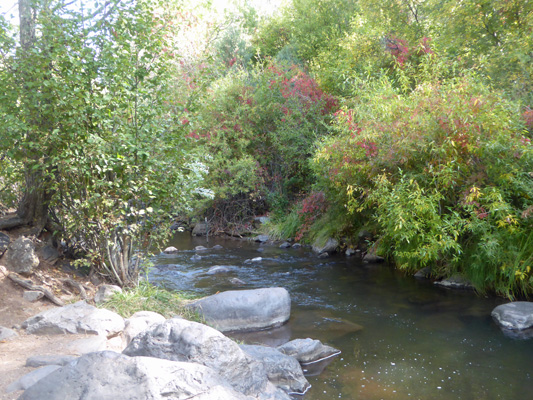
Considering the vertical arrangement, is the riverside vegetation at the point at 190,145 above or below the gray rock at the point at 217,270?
above

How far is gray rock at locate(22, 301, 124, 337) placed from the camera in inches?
203

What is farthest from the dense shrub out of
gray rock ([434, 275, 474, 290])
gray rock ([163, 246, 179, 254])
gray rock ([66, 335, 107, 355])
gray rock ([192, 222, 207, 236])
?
gray rock ([192, 222, 207, 236])

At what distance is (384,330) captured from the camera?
6.53 meters

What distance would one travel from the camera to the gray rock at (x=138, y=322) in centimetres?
527

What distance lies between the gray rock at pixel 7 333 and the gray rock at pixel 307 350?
10.1 ft

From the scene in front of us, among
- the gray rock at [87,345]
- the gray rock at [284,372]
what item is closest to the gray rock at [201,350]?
the gray rock at [284,372]

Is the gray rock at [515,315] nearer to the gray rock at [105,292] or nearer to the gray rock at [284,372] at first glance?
the gray rock at [284,372]

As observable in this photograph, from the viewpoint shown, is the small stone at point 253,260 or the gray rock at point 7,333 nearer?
the gray rock at point 7,333

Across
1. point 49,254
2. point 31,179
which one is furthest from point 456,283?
point 31,179

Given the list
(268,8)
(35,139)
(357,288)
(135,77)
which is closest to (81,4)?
(135,77)

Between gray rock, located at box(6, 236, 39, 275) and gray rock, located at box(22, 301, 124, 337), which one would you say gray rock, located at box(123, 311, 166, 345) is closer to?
gray rock, located at box(22, 301, 124, 337)

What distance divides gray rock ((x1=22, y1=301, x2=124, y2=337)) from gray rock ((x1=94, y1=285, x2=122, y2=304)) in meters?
0.83

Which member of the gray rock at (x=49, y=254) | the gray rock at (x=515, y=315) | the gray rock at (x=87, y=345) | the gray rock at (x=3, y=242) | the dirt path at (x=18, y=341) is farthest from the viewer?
the gray rock at (x=49, y=254)

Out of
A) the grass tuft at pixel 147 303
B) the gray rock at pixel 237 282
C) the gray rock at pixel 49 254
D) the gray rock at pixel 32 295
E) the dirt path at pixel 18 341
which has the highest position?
the gray rock at pixel 49 254
